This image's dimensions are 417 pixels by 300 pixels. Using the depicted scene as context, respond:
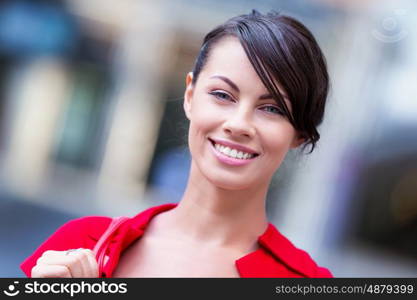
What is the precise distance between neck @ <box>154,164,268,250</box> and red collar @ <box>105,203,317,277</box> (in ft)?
0.15

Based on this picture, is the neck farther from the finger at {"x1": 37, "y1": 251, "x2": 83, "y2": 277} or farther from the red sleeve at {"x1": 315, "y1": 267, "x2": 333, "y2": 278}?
the finger at {"x1": 37, "y1": 251, "x2": 83, "y2": 277}

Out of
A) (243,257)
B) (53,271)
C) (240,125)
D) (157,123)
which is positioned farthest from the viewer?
(157,123)

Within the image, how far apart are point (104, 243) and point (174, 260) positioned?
204 mm

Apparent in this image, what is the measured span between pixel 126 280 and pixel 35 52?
3.77 metres

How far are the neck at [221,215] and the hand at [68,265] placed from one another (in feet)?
1.13

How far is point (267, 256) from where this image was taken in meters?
1.82

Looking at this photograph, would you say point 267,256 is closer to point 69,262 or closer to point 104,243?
point 104,243

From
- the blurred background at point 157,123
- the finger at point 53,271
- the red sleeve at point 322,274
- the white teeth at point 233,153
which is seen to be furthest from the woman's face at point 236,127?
the blurred background at point 157,123

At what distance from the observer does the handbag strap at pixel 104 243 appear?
5.47ft

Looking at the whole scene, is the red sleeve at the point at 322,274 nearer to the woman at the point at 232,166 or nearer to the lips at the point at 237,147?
the woman at the point at 232,166

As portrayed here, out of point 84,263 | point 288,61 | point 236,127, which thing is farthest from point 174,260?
point 288,61

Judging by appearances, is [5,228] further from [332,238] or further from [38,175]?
[332,238]

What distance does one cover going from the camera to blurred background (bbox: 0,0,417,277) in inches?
171

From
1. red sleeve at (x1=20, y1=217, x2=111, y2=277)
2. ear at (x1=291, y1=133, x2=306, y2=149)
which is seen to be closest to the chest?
red sleeve at (x1=20, y1=217, x2=111, y2=277)
